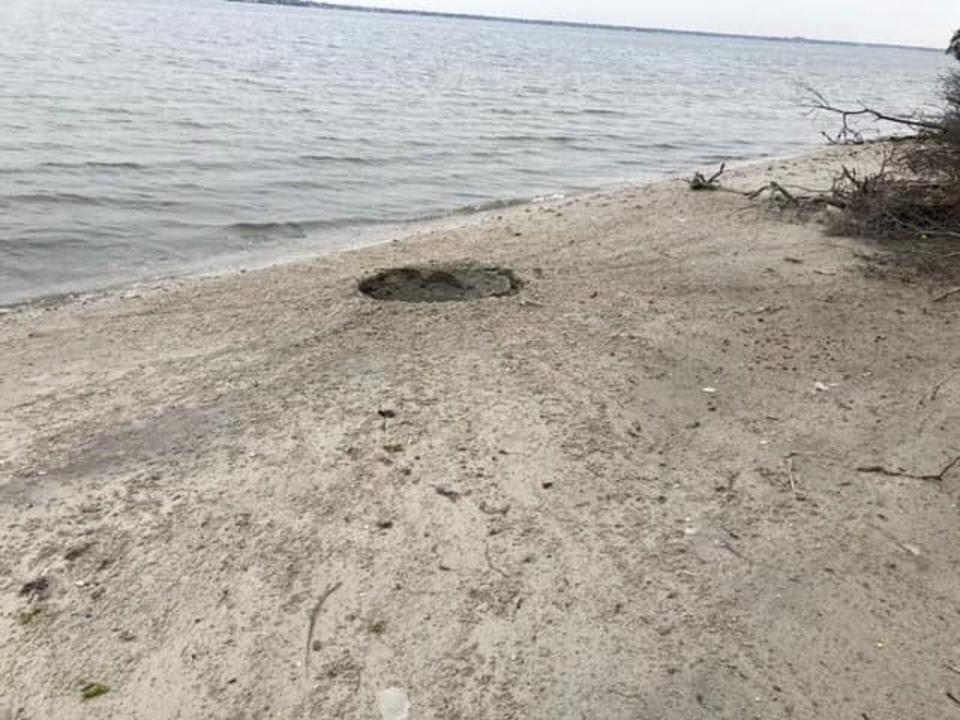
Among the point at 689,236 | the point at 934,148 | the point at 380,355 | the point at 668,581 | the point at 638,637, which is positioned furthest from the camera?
the point at 689,236

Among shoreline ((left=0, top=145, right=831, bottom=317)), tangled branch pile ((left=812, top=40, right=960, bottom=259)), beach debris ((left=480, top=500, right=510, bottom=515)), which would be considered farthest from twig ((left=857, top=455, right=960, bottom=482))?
shoreline ((left=0, top=145, right=831, bottom=317))

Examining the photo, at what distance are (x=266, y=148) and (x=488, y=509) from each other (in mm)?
11917

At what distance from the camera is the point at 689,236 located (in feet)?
26.6

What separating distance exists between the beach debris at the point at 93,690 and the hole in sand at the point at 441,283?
4.03 meters

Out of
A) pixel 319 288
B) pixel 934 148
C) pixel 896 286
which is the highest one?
pixel 934 148

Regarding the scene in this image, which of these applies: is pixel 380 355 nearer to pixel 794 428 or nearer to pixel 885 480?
pixel 794 428

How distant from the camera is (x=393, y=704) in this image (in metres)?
2.51

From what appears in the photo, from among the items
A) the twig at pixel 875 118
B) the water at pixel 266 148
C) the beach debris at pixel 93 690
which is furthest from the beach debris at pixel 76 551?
the twig at pixel 875 118

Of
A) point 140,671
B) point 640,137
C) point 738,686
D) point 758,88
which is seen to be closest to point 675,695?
point 738,686

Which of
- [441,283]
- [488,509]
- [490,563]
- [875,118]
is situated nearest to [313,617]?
[490,563]

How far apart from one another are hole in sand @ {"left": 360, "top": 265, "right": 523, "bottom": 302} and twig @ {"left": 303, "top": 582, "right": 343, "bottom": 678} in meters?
3.51

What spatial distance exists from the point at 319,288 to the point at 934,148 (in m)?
5.65

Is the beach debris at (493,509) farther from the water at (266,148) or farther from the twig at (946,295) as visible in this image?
the water at (266,148)

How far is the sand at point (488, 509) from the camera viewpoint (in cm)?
261
